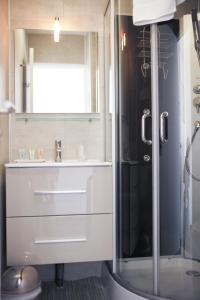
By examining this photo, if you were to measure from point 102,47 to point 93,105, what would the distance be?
503 millimetres

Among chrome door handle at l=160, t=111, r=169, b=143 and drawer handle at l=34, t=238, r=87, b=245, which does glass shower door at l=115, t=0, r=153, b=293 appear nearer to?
chrome door handle at l=160, t=111, r=169, b=143

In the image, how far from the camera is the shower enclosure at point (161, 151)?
1.75 m

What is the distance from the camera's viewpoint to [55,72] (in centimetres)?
225

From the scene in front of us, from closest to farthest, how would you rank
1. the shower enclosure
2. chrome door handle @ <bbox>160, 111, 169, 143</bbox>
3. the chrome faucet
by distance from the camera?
chrome door handle @ <bbox>160, 111, 169, 143</bbox> < the shower enclosure < the chrome faucet

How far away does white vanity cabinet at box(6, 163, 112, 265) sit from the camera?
5.80ft

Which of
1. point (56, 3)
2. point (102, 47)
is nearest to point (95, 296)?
point (102, 47)

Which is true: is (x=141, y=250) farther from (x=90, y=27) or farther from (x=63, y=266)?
(x=90, y=27)

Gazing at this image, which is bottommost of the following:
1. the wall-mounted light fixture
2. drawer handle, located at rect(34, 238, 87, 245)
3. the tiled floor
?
the tiled floor

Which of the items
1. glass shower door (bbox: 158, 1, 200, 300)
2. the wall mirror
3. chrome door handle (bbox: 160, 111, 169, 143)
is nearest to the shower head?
glass shower door (bbox: 158, 1, 200, 300)

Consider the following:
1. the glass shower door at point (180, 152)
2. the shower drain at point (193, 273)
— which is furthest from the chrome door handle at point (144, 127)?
the shower drain at point (193, 273)

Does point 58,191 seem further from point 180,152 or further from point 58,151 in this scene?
point 180,152

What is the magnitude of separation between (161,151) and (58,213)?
792 millimetres

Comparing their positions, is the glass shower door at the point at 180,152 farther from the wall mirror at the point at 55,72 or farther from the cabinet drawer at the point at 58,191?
the wall mirror at the point at 55,72

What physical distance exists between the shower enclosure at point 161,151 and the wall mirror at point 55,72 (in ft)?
1.49
